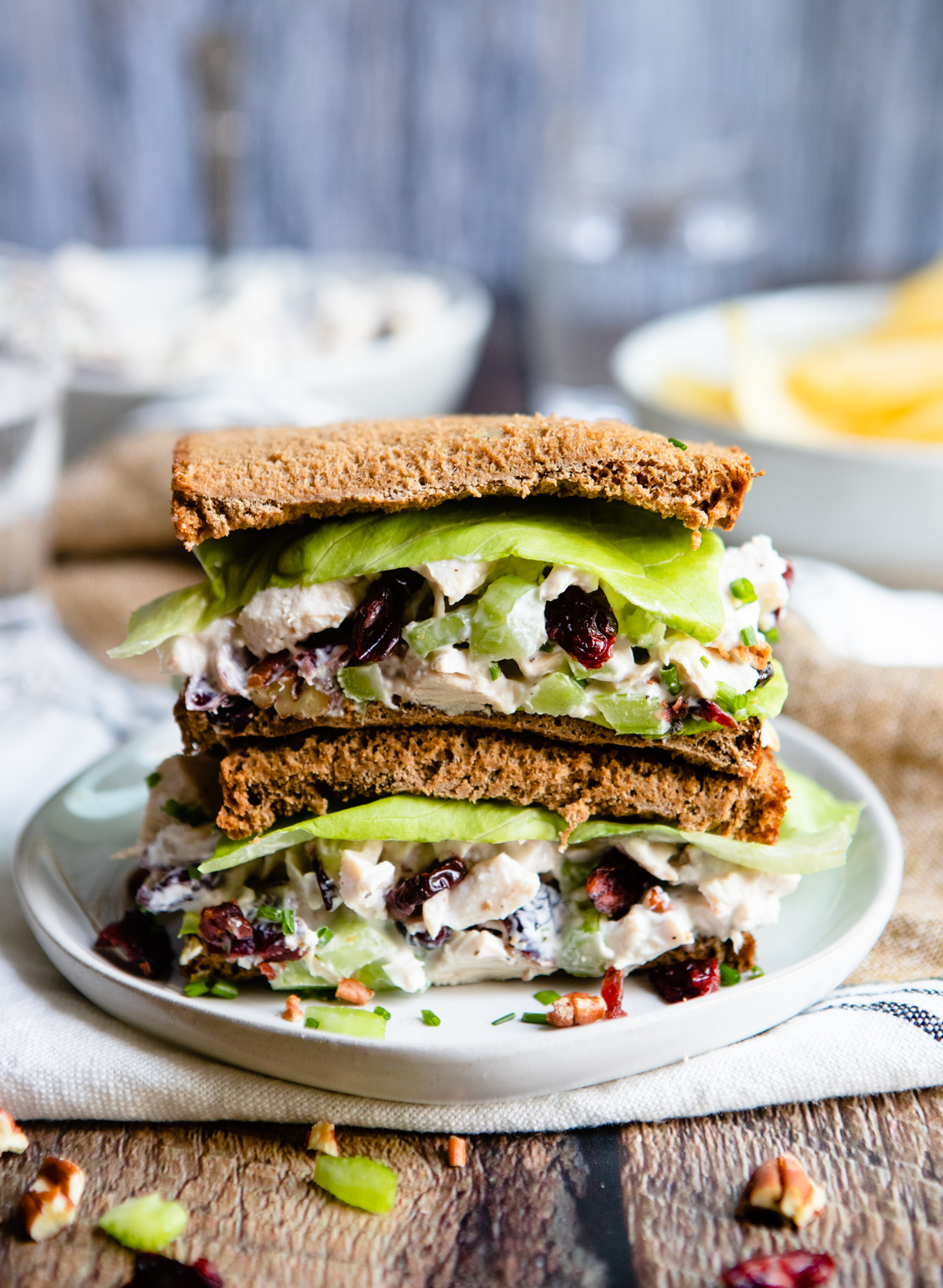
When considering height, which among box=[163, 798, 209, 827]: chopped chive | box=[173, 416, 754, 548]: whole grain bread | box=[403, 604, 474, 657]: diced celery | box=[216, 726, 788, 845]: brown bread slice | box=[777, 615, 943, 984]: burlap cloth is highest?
box=[173, 416, 754, 548]: whole grain bread

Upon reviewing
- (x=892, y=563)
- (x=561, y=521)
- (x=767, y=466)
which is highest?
(x=561, y=521)

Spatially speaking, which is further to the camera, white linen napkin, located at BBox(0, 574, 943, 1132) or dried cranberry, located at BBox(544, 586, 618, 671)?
dried cranberry, located at BBox(544, 586, 618, 671)

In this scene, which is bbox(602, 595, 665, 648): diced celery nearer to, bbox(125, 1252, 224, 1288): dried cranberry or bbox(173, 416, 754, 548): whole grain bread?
bbox(173, 416, 754, 548): whole grain bread

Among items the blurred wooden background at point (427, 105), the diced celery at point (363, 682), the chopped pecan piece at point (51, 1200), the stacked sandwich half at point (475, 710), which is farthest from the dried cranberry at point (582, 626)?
the blurred wooden background at point (427, 105)

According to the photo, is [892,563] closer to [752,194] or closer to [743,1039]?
[743,1039]

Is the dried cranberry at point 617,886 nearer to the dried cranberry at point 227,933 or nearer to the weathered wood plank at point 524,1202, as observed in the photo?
the weathered wood plank at point 524,1202

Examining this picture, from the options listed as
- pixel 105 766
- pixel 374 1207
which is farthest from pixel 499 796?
pixel 105 766

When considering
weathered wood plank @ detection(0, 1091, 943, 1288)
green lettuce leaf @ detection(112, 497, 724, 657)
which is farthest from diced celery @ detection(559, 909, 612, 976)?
green lettuce leaf @ detection(112, 497, 724, 657)
